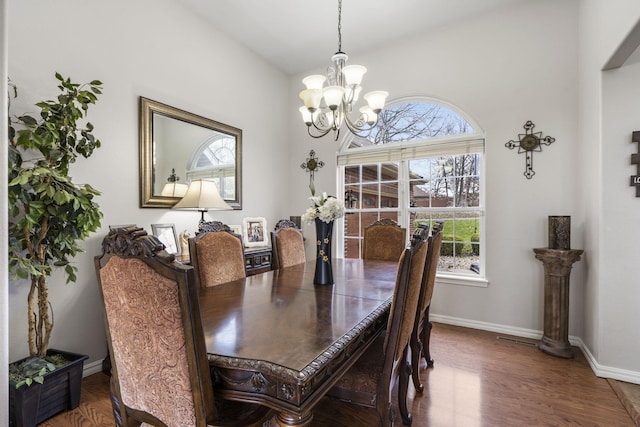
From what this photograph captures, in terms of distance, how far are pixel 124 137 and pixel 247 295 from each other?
1.83 m

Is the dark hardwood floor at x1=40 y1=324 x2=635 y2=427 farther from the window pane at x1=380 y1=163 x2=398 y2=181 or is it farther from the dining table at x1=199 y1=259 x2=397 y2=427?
the window pane at x1=380 y1=163 x2=398 y2=181

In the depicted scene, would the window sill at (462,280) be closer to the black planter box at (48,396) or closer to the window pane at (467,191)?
the window pane at (467,191)

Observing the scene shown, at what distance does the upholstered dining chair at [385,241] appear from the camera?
10.5ft

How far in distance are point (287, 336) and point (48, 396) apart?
176cm

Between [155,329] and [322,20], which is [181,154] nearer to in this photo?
[322,20]

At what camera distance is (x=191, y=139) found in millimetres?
3156

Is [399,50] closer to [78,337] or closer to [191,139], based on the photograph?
[191,139]

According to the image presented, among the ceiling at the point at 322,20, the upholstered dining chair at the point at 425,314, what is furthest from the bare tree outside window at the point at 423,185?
the upholstered dining chair at the point at 425,314

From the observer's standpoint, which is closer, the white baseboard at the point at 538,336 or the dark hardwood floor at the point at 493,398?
the dark hardwood floor at the point at 493,398

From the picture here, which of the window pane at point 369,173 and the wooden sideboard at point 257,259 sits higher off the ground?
the window pane at point 369,173

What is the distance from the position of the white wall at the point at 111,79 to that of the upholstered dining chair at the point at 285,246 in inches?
38.2

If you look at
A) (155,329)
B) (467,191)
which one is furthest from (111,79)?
(467,191)

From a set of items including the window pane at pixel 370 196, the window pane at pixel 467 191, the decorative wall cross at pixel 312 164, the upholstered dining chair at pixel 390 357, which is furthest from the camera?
the decorative wall cross at pixel 312 164

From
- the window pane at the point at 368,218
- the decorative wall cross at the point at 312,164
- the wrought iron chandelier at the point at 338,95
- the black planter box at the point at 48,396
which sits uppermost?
the wrought iron chandelier at the point at 338,95
